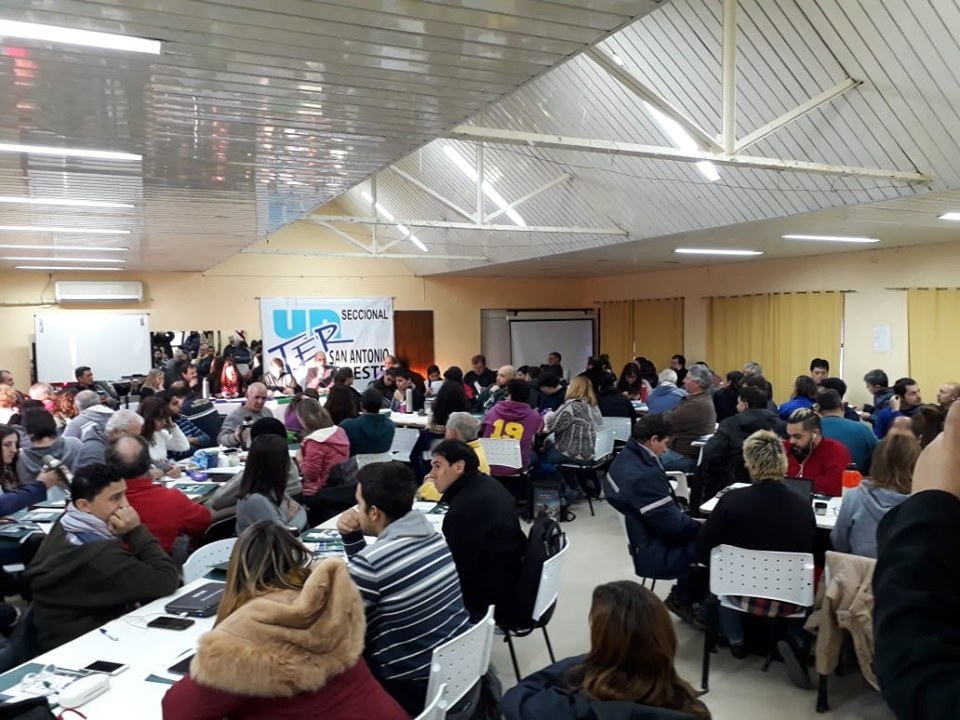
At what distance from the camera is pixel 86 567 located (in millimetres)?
2529

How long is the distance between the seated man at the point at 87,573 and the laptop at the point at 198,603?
0.07 meters

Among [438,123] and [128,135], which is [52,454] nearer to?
[128,135]

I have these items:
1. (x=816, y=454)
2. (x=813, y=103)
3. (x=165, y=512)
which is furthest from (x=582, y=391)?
(x=165, y=512)

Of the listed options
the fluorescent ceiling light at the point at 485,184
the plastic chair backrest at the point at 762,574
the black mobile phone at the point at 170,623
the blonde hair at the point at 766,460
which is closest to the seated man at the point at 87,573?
the black mobile phone at the point at 170,623

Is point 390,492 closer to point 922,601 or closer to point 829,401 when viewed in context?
point 922,601

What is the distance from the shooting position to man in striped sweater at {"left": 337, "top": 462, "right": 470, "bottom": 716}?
227cm

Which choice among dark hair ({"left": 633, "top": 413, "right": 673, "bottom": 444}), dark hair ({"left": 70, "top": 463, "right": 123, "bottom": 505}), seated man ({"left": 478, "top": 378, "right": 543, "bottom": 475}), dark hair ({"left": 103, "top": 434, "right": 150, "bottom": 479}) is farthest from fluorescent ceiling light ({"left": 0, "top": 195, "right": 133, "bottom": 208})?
dark hair ({"left": 633, "top": 413, "right": 673, "bottom": 444})

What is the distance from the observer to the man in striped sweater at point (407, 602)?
89.5 inches

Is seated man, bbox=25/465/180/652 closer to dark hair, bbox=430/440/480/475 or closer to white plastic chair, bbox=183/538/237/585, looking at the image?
white plastic chair, bbox=183/538/237/585

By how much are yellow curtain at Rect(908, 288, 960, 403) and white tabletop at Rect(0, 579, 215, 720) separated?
8.43m

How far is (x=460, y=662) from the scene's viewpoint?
2.32m

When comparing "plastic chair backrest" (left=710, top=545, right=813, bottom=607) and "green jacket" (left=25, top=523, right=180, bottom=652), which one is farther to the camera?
"plastic chair backrest" (left=710, top=545, right=813, bottom=607)

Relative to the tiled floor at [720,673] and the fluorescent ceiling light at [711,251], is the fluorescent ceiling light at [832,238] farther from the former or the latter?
the tiled floor at [720,673]

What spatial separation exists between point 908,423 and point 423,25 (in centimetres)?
374
